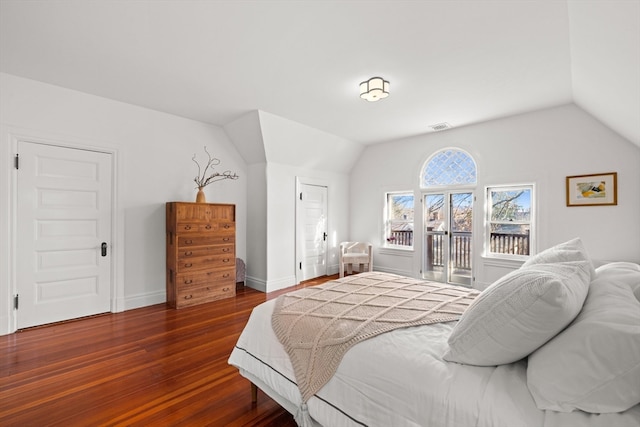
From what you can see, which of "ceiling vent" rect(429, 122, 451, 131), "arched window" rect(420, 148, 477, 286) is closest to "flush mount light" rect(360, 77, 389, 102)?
"ceiling vent" rect(429, 122, 451, 131)

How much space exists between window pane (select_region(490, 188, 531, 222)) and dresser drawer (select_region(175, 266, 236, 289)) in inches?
168

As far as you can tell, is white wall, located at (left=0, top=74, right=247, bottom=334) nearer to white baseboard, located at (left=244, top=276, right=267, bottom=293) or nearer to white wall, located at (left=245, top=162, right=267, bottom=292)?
white wall, located at (left=245, top=162, right=267, bottom=292)

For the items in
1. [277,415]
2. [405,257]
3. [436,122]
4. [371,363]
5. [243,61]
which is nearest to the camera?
[371,363]

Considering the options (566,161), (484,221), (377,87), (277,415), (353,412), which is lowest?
(277,415)

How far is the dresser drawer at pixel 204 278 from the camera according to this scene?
3.84m

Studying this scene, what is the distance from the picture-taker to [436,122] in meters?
4.49

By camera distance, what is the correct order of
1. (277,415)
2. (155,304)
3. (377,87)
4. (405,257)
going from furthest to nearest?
(405,257), (155,304), (377,87), (277,415)

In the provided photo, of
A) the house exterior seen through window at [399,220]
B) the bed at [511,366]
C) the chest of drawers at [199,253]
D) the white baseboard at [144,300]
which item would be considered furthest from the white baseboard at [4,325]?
the house exterior seen through window at [399,220]

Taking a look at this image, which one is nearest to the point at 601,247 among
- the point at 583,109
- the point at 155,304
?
the point at 583,109

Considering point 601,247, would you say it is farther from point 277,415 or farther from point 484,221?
point 277,415

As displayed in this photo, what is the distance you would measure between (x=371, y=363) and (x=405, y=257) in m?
4.40

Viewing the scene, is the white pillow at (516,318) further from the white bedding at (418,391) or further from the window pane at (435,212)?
the window pane at (435,212)

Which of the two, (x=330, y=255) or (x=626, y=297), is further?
(x=330, y=255)

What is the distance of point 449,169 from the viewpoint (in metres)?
4.96
